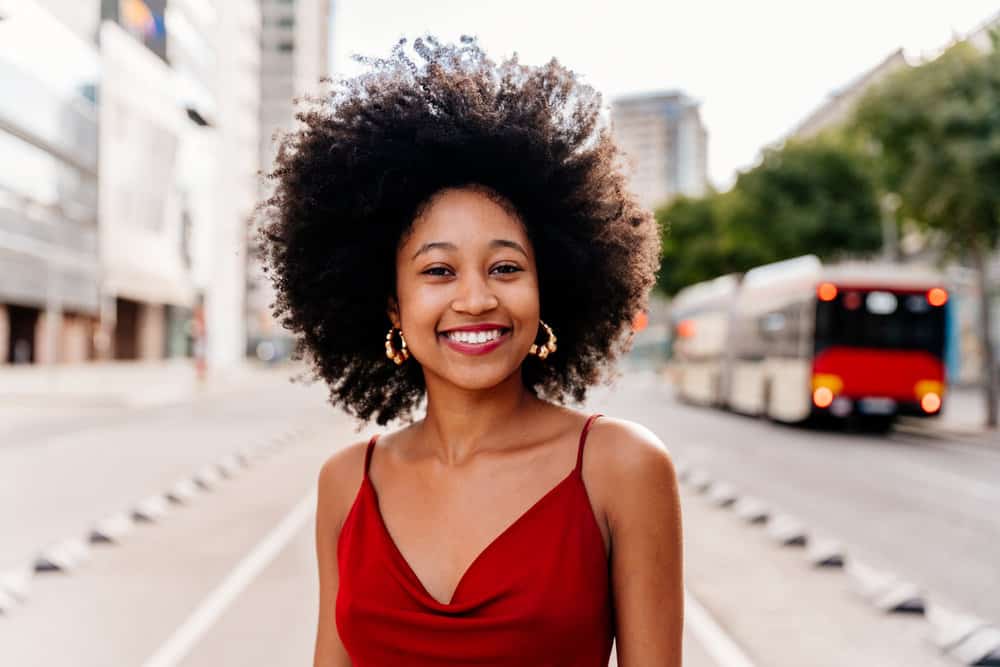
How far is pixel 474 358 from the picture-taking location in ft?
7.36

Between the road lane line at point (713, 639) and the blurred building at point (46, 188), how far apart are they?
36020 mm

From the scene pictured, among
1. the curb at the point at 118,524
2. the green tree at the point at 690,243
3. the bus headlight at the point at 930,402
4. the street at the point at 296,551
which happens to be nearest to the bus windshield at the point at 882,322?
the bus headlight at the point at 930,402

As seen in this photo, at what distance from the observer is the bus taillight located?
69.3 ft

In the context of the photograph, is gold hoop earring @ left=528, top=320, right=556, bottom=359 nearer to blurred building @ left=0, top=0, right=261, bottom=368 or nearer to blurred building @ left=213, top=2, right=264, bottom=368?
blurred building @ left=0, top=0, right=261, bottom=368

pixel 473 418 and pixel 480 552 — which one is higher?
pixel 473 418

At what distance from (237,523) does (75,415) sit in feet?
56.8

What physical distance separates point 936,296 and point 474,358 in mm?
Answer: 20516

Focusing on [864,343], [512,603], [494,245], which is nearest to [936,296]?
[864,343]

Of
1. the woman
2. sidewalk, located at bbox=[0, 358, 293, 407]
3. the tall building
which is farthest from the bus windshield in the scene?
the tall building

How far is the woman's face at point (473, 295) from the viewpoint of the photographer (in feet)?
7.32

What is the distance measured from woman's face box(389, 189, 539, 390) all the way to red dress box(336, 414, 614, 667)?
242 millimetres

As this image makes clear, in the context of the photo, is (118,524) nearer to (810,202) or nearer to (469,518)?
(469,518)

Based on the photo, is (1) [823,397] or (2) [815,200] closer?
(1) [823,397]

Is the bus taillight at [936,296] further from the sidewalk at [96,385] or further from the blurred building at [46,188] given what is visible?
the blurred building at [46,188]
